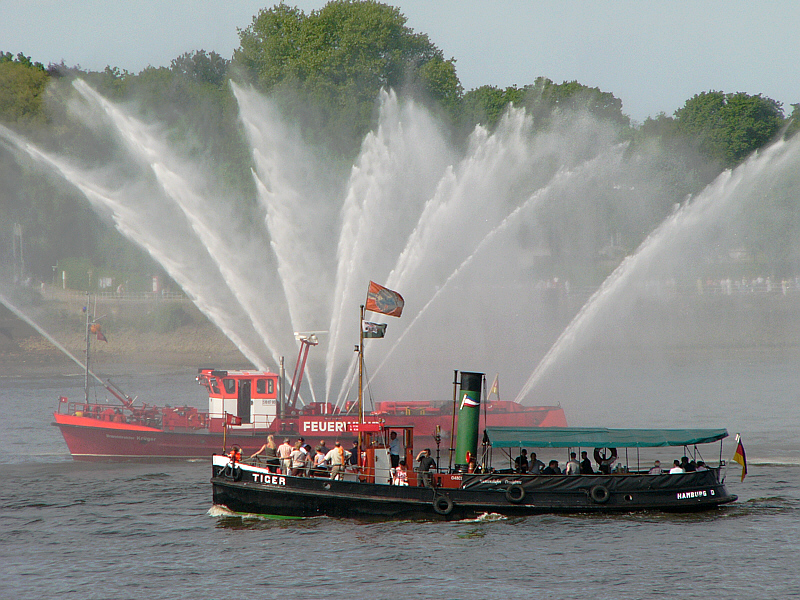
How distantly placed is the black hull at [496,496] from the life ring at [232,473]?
101 cm

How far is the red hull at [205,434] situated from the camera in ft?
126

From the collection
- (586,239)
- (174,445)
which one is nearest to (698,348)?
(586,239)

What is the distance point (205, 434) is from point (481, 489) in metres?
14.9

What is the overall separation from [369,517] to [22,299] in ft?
221

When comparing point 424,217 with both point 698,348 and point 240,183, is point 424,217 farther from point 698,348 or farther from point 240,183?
point 698,348

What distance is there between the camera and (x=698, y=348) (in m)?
→ 89.2

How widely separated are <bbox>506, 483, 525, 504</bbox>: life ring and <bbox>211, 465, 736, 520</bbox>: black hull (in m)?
0.03

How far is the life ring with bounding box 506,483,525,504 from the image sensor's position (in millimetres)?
28844

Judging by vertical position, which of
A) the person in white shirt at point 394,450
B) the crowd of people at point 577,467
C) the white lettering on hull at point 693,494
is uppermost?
the person in white shirt at point 394,450

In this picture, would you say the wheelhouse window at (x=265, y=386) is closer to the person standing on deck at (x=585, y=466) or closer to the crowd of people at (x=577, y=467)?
the crowd of people at (x=577, y=467)

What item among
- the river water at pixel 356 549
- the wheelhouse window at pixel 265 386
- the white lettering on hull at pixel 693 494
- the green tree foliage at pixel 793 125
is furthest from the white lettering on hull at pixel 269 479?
the green tree foliage at pixel 793 125

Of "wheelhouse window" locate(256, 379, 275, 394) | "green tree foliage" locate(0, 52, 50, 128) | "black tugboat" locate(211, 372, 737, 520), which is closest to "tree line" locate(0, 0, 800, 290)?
"green tree foliage" locate(0, 52, 50, 128)

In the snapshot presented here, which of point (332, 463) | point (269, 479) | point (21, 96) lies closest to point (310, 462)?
point (332, 463)

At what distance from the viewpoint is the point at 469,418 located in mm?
30578
